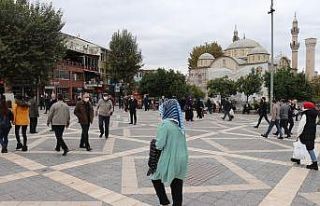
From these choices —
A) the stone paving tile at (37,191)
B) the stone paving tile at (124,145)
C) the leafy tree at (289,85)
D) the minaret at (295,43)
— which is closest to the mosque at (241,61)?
the minaret at (295,43)

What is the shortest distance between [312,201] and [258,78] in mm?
40931

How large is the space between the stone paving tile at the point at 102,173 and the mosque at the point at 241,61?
223 feet

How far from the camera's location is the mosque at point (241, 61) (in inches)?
3116

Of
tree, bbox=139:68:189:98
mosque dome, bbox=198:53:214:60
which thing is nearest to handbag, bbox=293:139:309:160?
tree, bbox=139:68:189:98

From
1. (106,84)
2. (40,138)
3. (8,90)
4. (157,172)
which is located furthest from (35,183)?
(106,84)

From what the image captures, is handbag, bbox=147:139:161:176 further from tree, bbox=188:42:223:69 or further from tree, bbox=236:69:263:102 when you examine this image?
tree, bbox=188:42:223:69

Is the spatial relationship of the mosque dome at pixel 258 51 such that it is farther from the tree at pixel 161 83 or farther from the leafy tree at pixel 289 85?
the leafy tree at pixel 289 85

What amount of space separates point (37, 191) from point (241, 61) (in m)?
82.1

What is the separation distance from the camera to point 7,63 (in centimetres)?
2809

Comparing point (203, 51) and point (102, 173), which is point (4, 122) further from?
point (203, 51)

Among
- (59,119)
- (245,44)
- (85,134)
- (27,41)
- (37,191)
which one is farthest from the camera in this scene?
(245,44)

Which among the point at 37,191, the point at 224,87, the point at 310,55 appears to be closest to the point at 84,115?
the point at 37,191

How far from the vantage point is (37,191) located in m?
6.58

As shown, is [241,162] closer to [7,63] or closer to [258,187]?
[258,187]
